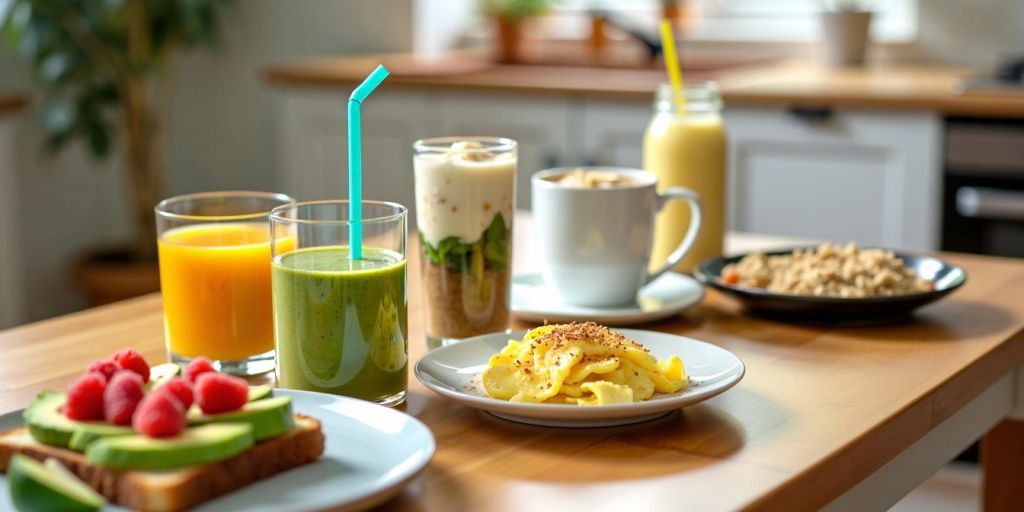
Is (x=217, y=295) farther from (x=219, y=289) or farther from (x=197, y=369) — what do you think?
(x=197, y=369)

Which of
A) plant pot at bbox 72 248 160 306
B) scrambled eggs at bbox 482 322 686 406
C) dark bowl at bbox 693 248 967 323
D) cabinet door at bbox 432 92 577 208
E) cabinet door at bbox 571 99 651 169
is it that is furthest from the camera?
plant pot at bbox 72 248 160 306

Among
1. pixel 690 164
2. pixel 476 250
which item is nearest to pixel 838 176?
pixel 690 164

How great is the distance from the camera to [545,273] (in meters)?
1.30

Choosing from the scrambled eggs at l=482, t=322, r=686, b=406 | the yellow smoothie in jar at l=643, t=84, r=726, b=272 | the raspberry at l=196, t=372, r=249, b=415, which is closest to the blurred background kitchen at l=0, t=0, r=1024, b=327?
the yellow smoothie in jar at l=643, t=84, r=726, b=272

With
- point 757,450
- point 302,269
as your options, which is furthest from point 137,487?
point 757,450

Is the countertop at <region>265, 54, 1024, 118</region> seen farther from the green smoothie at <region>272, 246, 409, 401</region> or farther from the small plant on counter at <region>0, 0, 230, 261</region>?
the green smoothie at <region>272, 246, 409, 401</region>

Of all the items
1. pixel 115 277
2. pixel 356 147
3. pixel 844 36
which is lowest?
pixel 115 277

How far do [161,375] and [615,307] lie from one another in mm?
518

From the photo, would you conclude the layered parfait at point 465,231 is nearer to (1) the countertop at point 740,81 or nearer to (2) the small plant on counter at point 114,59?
(1) the countertop at point 740,81

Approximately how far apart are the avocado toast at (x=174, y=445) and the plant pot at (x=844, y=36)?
8.48 ft

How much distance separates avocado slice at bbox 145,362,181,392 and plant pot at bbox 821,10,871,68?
2.52 metres

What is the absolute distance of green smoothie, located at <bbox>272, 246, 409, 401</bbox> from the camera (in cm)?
95

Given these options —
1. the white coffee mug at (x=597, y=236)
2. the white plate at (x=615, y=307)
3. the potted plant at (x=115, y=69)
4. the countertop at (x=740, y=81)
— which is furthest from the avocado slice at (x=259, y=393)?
the potted plant at (x=115, y=69)

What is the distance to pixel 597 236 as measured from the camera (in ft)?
4.11
